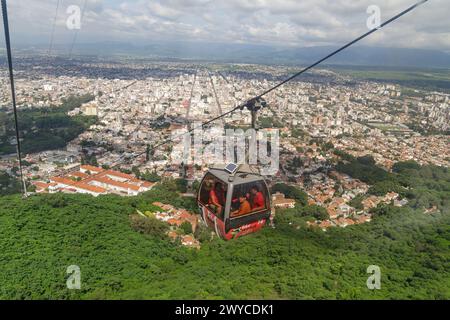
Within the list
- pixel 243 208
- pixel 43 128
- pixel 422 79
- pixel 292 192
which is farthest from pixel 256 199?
pixel 422 79

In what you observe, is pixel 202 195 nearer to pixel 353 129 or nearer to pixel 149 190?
pixel 149 190

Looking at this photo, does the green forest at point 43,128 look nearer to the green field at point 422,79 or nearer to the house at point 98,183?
the house at point 98,183

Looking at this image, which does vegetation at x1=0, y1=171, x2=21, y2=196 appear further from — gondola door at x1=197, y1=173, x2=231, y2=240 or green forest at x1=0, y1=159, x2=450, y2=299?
gondola door at x1=197, y1=173, x2=231, y2=240

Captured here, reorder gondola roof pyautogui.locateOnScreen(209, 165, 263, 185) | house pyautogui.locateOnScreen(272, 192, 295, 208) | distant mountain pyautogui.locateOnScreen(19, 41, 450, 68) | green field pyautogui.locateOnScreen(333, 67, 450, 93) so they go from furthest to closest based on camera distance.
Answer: distant mountain pyautogui.locateOnScreen(19, 41, 450, 68) < green field pyautogui.locateOnScreen(333, 67, 450, 93) < house pyautogui.locateOnScreen(272, 192, 295, 208) < gondola roof pyautogui.locateOnScreen(209, 165, 263, 185)

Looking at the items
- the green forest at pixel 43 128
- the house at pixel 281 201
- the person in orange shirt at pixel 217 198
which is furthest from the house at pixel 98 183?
the person in orange shirt at pixel 217 198

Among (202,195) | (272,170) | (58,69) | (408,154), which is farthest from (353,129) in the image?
(58,69)

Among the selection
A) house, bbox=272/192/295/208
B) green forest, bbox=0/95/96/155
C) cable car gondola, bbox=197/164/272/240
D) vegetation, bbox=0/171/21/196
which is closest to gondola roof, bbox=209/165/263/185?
cable car gondola, bbox=197/164/272/240
